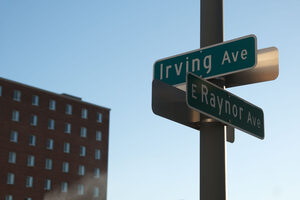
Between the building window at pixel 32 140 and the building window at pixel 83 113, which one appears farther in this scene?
the building window at pixel 83 113

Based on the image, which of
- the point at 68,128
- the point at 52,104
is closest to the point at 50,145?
the point at 68,128

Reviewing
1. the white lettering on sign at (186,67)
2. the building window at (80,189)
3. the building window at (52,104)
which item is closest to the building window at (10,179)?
the building window at (80,189)

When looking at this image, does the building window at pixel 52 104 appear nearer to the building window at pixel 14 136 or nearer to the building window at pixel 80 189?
the building window at pixel 14 136

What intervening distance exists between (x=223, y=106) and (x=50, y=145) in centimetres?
8009

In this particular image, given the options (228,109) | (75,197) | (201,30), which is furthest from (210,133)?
(75,197)

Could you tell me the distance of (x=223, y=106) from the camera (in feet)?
14.8

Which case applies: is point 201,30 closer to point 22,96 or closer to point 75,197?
point 22,96

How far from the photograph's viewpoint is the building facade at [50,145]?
77500mm

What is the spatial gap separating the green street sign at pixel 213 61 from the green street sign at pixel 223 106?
0.23 metres

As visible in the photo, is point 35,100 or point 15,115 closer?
point 15,115

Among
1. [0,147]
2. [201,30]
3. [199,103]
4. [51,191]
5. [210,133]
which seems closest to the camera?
[199,103]

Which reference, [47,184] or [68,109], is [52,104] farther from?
[47,184]

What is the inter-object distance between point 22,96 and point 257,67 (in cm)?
7719

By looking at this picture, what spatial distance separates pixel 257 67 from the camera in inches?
185
